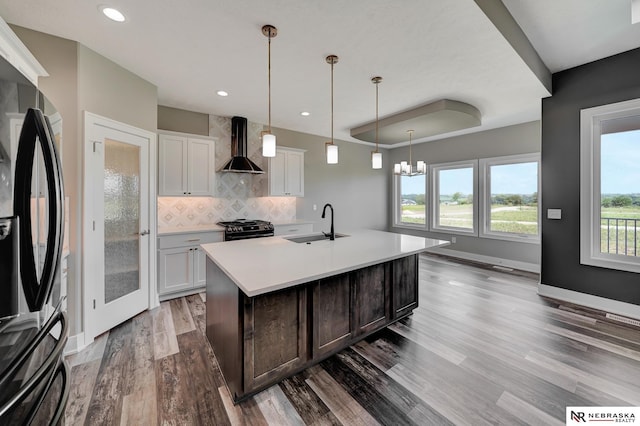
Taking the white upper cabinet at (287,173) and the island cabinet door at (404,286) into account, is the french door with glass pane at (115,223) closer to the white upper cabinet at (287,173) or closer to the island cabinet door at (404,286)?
the white upper cabinet at (287,173)

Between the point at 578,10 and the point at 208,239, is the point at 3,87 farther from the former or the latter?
the point at 578,10

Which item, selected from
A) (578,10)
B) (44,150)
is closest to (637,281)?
(578,10)

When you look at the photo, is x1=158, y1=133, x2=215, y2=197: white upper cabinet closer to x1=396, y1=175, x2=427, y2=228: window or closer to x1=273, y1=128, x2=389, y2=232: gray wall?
x1=273, y1=128, x2=389, y2=232: gray wall

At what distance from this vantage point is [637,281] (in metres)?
2.90

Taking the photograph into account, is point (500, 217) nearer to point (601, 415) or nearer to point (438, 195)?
point (438, 195)

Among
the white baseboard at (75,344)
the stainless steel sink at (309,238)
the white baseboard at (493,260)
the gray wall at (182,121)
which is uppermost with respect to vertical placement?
the gray wall at (182,121)

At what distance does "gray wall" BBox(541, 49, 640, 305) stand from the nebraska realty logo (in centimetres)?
209

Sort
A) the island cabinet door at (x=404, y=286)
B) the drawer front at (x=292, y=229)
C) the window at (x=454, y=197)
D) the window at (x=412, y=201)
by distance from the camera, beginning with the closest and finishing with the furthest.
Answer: the island cabinet door at (x=404, y=286) → the drawer front at (x=292, y=229) → the window at (x=454, y=197) → the window at (x=412, y=201)

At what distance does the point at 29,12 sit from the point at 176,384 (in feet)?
9.94

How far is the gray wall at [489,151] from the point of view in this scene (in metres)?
4.78

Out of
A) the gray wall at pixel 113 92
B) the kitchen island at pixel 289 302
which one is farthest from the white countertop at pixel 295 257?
the gray wall at pixel 113 92

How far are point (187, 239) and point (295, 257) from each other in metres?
2.21

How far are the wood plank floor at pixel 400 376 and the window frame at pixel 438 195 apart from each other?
9.27 feet

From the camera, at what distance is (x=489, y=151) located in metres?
5.29
